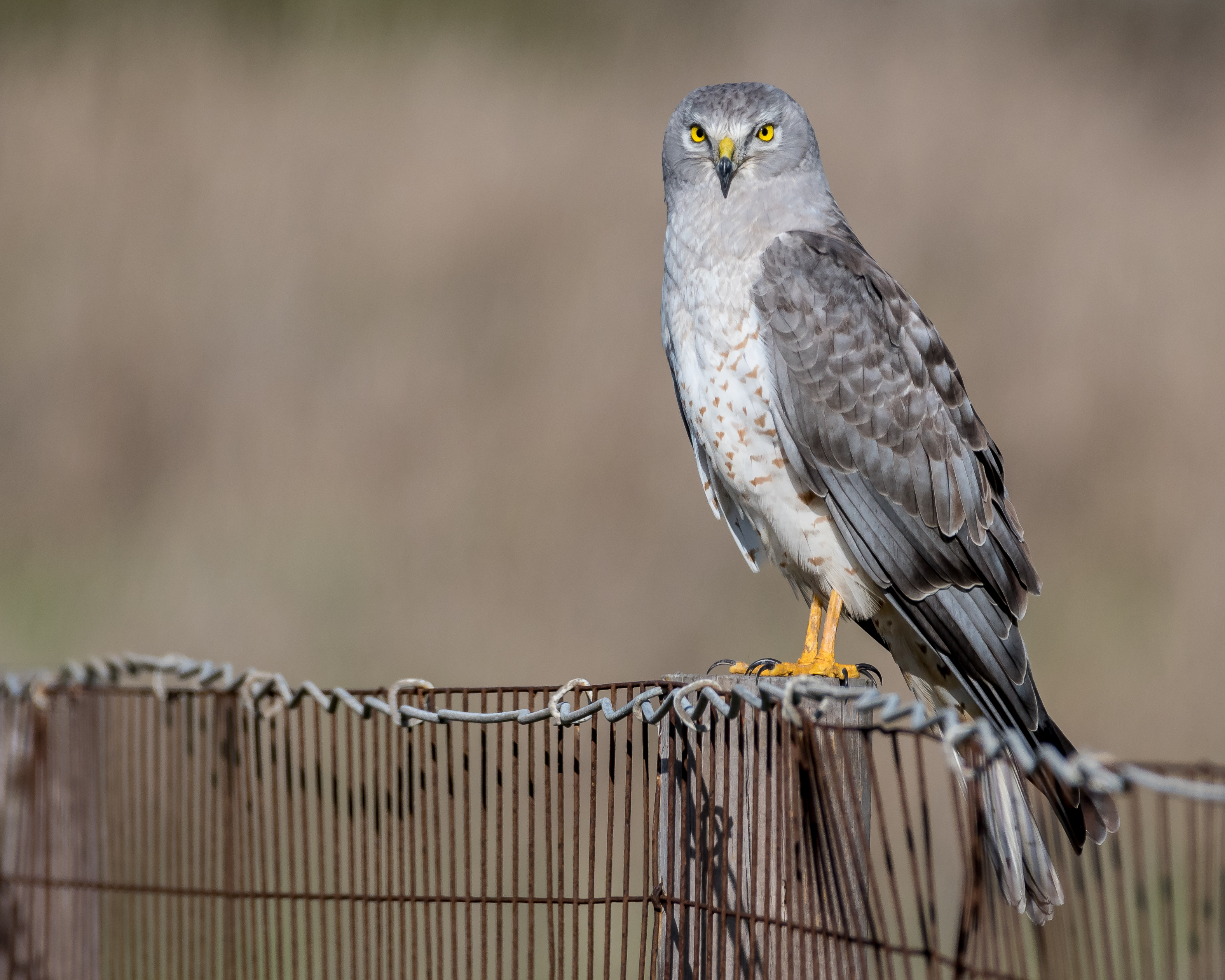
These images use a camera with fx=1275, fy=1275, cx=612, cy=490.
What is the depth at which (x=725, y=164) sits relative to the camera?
422 centimetres

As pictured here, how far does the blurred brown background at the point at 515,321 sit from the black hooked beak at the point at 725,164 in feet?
16.9

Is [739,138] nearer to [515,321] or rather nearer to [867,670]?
[867,670]

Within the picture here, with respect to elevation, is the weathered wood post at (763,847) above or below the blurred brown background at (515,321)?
below

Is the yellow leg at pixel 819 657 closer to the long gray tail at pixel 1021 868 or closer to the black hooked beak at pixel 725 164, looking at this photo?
the long gray tail at pixel 1021 868

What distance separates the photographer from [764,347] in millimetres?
3918

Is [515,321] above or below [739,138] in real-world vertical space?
above

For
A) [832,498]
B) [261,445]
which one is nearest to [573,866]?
[832,498]

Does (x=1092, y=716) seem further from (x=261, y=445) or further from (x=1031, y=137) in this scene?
(x=261, y=445)

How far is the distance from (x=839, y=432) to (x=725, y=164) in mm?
997

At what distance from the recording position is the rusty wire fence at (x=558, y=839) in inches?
68.0

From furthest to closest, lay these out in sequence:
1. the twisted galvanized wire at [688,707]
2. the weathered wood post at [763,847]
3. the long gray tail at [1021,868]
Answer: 1. the long gray tail at [1021,868]
2. the weathered wood post at [763,847]
3. the twisted galvanized wire at [688,707]

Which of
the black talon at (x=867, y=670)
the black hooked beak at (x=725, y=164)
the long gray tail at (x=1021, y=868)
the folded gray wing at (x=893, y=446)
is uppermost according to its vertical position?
the black hooked beak at (x=725, y=164)

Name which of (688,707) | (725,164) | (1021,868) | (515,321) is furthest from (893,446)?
(515,321)

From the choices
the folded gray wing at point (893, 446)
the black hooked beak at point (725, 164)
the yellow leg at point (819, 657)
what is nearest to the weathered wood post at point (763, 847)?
the yellow leg at point (819, 657)
